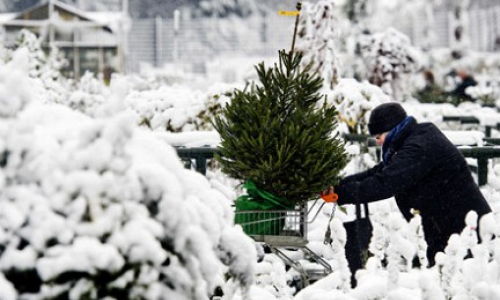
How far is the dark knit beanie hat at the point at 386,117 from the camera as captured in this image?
4.56 m

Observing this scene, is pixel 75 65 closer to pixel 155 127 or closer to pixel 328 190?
pixel 155 127

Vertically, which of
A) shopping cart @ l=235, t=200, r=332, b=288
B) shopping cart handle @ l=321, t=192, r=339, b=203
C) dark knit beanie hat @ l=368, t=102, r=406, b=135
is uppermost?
dark knit beanie hat @ l=368, t=102, r=406, b=135

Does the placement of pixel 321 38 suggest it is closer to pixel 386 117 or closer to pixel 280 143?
pixel 386 117

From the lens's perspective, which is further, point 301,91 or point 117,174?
point 301,91

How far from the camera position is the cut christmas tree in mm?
3840

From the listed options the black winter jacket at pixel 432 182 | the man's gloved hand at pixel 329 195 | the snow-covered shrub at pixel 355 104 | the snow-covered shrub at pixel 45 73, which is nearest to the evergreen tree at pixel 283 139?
the man's gloved hand at pixel 329 195

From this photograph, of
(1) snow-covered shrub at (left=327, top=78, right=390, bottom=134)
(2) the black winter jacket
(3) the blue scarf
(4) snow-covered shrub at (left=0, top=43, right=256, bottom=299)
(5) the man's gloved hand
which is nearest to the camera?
(4) snow-covered shrub at (left=0, top=43, right=256, bottom=299)

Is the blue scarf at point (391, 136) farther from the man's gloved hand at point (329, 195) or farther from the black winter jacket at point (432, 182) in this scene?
the man's gloved hand at point (329, 195)

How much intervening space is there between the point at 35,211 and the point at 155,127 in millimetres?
5793

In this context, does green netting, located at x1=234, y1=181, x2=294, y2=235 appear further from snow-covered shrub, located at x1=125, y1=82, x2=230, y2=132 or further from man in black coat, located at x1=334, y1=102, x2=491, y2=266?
snow-covered shrub, located at x1=125, y1=82, x2=230, y2=132

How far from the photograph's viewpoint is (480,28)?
4503cm

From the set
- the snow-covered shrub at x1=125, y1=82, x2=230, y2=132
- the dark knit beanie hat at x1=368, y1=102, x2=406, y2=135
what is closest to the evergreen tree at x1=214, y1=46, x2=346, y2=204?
the dark knit beanie hat at x1=368, y1=102, x2=406, y2=135

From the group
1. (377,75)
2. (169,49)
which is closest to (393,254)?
(377,75)

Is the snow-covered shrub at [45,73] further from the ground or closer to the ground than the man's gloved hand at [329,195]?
further from the ground
